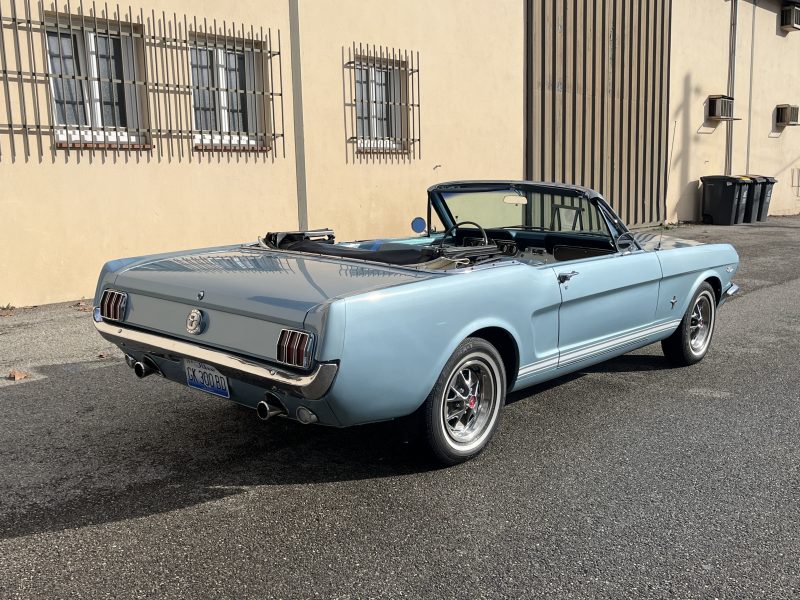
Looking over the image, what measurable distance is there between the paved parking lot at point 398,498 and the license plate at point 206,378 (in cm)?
43

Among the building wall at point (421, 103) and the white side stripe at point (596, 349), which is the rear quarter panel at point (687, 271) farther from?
the building wall at point (421, 103)

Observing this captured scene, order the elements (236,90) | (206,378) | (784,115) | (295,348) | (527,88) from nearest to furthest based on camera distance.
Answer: (295,348) < (206,378) < (236,90) < (527,88) < (784,115)

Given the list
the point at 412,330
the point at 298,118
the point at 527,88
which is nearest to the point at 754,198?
the point at 527,88

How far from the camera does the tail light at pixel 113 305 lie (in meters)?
3.85

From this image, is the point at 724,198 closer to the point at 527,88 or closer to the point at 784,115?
the point at 784,115

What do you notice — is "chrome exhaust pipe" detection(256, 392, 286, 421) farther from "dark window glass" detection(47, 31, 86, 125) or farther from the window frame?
the window frame

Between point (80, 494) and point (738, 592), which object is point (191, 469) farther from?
point (738, 592)

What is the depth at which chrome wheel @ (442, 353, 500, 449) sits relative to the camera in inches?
146

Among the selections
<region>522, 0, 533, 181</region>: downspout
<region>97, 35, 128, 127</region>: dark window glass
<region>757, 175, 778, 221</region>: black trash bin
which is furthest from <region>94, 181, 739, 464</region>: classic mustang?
<region>757, 175, 778, 221</region>: black trash bin

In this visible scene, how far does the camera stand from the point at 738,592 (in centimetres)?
266

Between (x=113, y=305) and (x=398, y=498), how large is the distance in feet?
5.61

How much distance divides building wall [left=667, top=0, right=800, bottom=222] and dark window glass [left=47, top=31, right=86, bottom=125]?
13.2m

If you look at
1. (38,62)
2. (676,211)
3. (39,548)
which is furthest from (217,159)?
(676,211)

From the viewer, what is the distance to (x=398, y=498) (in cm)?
342
